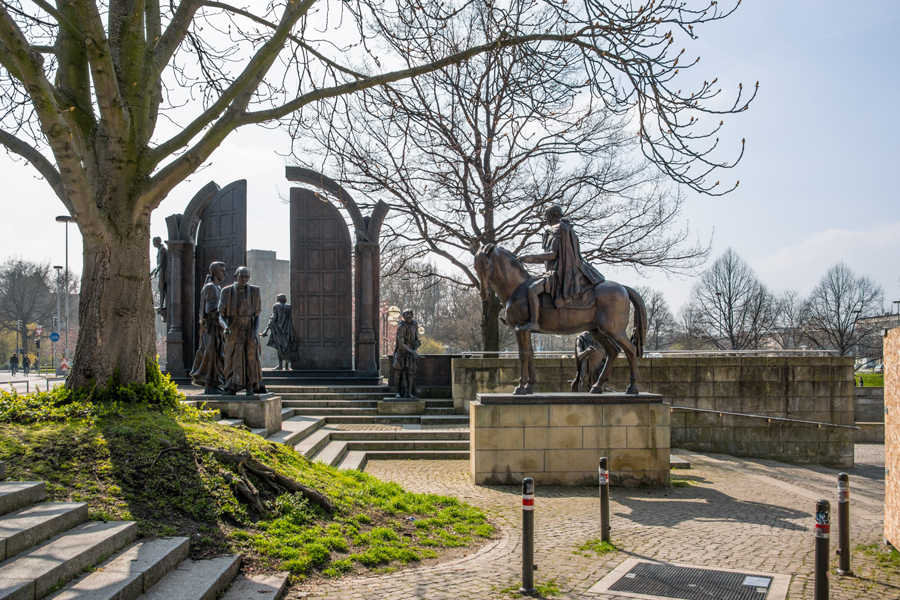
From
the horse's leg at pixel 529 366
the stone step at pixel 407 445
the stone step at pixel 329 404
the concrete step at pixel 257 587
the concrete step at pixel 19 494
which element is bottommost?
the stone step at pixel 407 445

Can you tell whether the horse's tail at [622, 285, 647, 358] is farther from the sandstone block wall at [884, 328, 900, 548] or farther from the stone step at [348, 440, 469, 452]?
the stone step at [348, 440, 469, 452]

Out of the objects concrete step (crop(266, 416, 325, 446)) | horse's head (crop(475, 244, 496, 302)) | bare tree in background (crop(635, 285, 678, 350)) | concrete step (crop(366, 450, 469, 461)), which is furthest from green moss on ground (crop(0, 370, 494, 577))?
bare tree in background (crop(635, 285, 678, 350))

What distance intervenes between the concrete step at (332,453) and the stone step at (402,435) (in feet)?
1.70

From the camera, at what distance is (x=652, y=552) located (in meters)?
6.24

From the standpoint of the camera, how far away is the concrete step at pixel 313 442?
36.1 feet

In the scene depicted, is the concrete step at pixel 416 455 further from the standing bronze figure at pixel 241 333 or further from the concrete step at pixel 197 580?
the concrete step at pixel 197 580

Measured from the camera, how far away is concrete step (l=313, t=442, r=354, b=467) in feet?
35.9

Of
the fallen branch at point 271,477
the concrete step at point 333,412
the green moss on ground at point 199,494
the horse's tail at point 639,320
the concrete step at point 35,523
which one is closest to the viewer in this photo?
the concrete step at point 35,523

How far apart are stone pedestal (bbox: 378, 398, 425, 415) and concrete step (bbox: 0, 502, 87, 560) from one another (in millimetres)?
11883

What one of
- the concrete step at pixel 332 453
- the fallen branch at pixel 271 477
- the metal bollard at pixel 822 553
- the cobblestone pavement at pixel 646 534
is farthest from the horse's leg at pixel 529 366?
the metal bollard at pixel 822 553

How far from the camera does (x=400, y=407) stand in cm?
1667

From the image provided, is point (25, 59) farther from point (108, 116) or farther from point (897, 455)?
point (897, 455)

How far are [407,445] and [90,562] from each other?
9.59 metres

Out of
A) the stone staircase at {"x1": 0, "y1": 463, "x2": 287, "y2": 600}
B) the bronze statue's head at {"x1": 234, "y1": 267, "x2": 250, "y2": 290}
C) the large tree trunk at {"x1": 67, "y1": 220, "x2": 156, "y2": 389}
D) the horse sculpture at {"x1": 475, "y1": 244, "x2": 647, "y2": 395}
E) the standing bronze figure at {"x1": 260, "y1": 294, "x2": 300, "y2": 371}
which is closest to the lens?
the stone staircase at {"x1": 0, "y1": 463, "x2": 287, "y2": 600}
